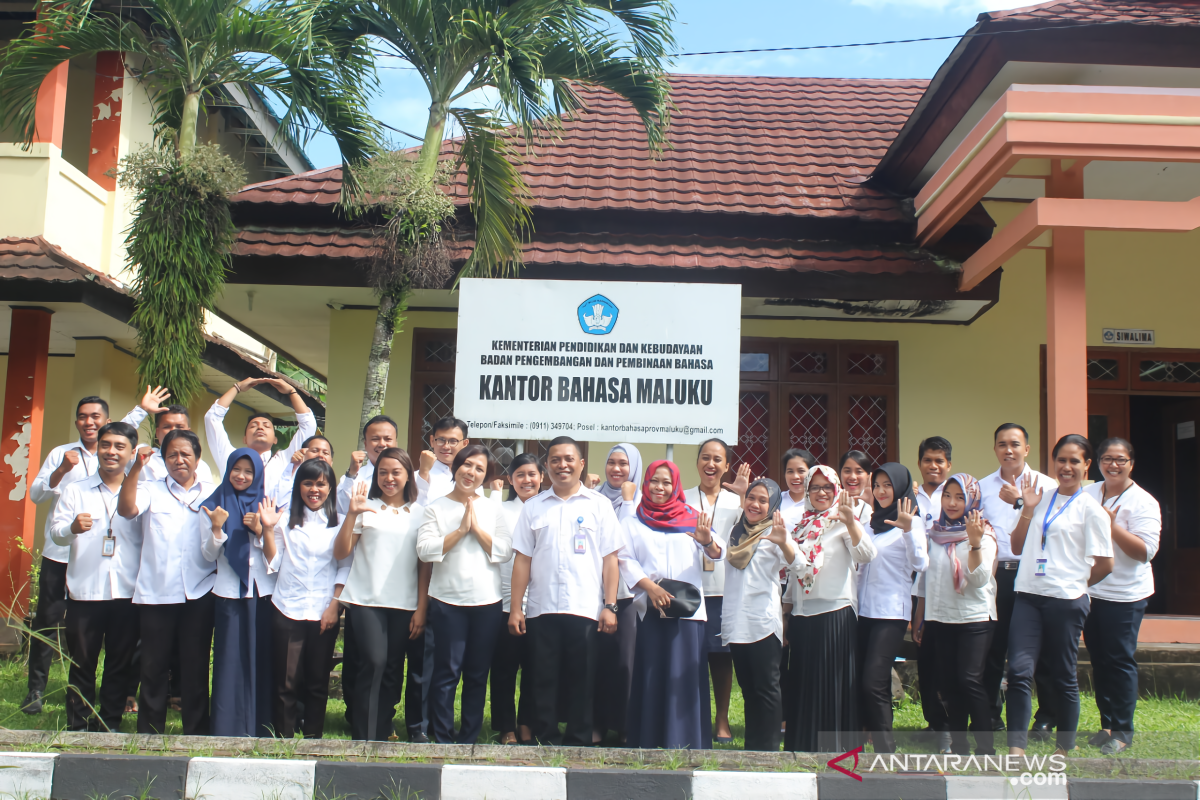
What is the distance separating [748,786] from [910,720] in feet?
6.83

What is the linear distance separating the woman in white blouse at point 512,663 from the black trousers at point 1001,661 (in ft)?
7.48

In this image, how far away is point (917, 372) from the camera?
8.09 m

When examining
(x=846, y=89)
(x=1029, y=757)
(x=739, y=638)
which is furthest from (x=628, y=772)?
(x=846, y=89)

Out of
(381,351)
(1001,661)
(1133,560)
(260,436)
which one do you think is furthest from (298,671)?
(1133,560)

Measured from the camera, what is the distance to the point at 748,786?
11.5 feet

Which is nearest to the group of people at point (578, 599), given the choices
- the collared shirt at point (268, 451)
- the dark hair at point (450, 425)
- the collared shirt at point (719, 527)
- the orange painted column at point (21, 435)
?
the collared shirt at point (719, 527)

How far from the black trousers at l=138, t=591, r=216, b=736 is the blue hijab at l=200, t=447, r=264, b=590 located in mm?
250

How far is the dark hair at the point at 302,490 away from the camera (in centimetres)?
443

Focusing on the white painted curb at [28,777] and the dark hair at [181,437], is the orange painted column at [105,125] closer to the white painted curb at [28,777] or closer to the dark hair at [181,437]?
the dark hair at [181,437]

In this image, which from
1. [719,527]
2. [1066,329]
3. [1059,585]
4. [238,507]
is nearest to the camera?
[1059,585]

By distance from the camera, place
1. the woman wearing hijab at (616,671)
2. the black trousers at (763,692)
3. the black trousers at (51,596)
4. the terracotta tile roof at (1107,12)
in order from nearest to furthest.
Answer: the black trousers at (763,692)
the woman wearing hijab at (616,671)
the black trousers at (51,596)
the terracotta tile roof at (1107,12)

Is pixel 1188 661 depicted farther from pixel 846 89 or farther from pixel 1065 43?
pixel 846 89

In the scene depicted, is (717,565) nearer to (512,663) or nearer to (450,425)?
(512,663)

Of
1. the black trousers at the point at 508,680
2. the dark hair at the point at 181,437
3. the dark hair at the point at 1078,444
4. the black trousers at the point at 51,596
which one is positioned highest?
the dark hair at the point at 1078,444
